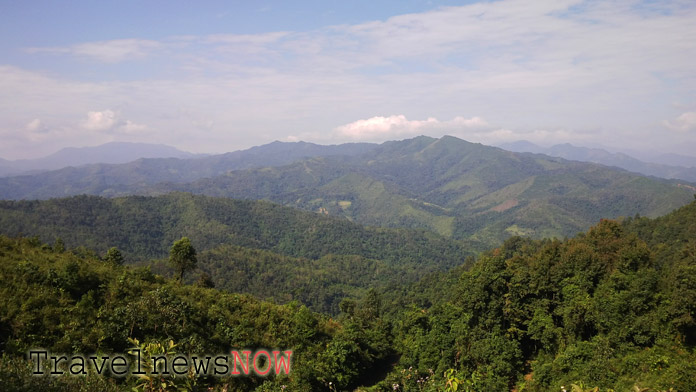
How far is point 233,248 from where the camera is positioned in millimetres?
139625

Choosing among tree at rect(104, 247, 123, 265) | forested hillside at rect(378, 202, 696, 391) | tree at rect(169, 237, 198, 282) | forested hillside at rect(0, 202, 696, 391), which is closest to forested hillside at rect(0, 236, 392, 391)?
forested hillside at rect(0, 202, 696, 391)

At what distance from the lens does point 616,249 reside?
30875 millimetres

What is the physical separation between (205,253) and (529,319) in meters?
118

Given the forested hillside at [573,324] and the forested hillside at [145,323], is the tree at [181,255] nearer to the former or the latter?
the forested hillside at [145,323]

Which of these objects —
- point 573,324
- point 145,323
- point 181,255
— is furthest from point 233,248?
point 573,324

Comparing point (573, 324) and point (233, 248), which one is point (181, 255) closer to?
point (573, 324)

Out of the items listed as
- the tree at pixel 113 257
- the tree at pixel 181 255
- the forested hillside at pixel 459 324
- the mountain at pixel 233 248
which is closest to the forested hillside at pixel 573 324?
the forested hillside at pixel 459 324

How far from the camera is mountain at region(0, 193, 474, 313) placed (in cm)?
11931

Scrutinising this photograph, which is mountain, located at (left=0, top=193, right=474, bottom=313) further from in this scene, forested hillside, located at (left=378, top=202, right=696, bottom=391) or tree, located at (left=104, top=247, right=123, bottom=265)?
forested hillside, located at (left=378, top=202, right=696, bottom=391)

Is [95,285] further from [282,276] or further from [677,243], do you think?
[282,276]

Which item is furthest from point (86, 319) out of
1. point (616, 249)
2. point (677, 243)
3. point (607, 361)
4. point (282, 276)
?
point (282, 276)

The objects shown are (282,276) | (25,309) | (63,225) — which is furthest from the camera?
(63,225)

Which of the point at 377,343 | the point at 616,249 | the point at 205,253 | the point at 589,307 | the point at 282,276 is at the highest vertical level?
the point at 616,249

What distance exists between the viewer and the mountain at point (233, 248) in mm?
119312
